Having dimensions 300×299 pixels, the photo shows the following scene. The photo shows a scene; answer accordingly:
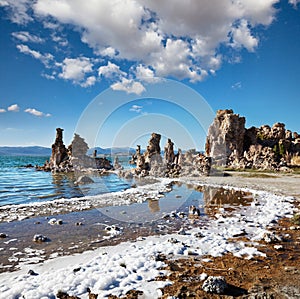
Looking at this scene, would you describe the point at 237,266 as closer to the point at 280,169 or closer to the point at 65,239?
the point at 65,239

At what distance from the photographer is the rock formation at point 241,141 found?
79.4 metres

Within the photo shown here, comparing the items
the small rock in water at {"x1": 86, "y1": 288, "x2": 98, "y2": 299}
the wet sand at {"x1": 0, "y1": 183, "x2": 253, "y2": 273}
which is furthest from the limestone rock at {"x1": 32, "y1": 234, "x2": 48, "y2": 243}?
the small rock in water at {"x1": 86, "y1": 288, "x2": 98, "y2": 299}

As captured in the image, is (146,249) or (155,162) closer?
(146,249)

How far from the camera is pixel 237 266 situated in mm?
7965

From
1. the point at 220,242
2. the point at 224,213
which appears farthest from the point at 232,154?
the point at 220,242

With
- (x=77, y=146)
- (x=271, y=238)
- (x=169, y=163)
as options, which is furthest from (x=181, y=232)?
(x=77, y=146)

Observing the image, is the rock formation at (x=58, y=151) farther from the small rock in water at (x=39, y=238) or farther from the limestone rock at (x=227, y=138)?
the small rock in water at (x=39, y=238)

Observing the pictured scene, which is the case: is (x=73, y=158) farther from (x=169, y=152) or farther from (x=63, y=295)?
(x=63, y=295)

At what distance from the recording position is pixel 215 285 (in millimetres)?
6371

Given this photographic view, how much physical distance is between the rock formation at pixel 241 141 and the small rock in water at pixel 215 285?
7108cm

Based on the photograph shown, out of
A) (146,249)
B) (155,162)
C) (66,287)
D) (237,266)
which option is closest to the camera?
(66,287)

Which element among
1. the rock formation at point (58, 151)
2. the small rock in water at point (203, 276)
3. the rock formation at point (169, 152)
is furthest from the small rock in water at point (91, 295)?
the rock formation at point (58, 151)

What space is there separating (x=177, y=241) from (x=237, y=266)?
3.05m

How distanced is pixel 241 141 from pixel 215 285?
87.8 meters
